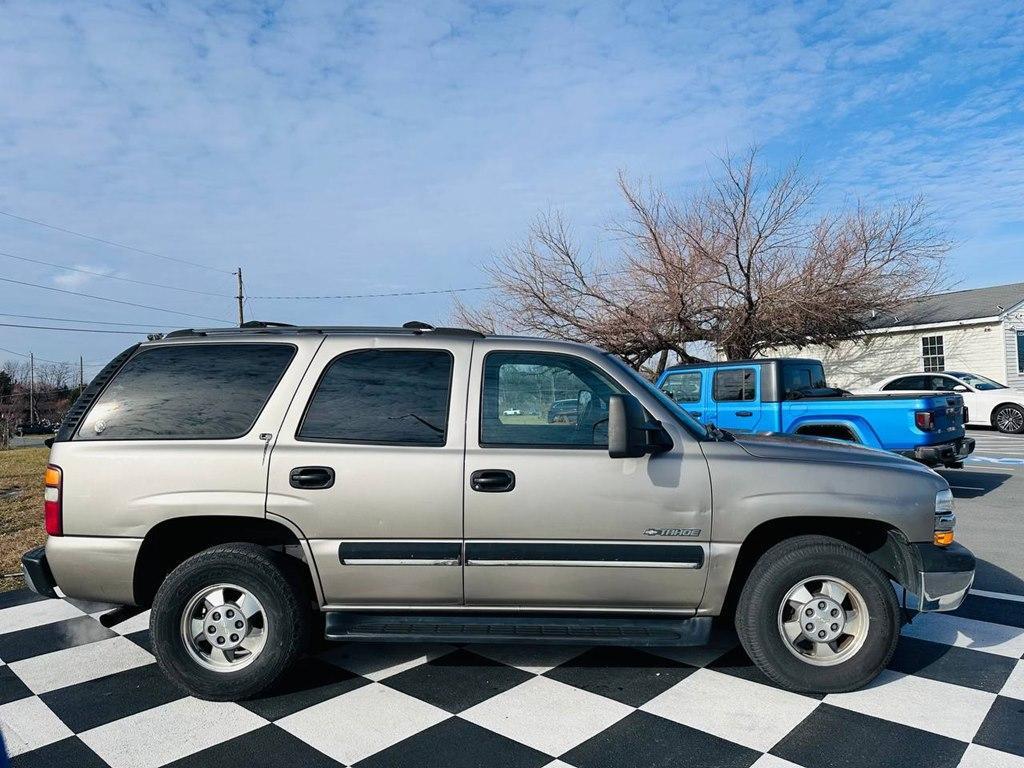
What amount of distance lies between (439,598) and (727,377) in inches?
287

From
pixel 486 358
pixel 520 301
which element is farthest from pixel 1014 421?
pixel 486 358

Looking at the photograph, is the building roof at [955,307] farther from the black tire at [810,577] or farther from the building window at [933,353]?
the black tire at [810,577]

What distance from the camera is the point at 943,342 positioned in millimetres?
25266

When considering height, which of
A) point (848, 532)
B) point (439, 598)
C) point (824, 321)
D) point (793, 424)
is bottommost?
point (439, 598)

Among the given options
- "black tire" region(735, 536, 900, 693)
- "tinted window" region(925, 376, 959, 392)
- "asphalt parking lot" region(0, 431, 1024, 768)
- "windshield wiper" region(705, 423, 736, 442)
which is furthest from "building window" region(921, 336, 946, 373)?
"black tire" region(735, 536, 900, 693)

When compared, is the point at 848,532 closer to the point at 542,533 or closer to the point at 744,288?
the point at 542,533

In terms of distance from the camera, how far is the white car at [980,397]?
18.0 m

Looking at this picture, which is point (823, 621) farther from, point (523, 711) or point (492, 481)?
point (492, 481)

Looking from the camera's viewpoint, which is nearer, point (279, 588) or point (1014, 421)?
point (279, 588)

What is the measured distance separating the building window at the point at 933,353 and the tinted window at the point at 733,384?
1898cm

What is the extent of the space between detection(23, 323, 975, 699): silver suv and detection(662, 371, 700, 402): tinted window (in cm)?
670

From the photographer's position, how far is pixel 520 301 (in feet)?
86.6

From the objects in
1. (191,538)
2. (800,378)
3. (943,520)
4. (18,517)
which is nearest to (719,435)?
(943,520)

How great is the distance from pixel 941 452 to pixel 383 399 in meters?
7.12
